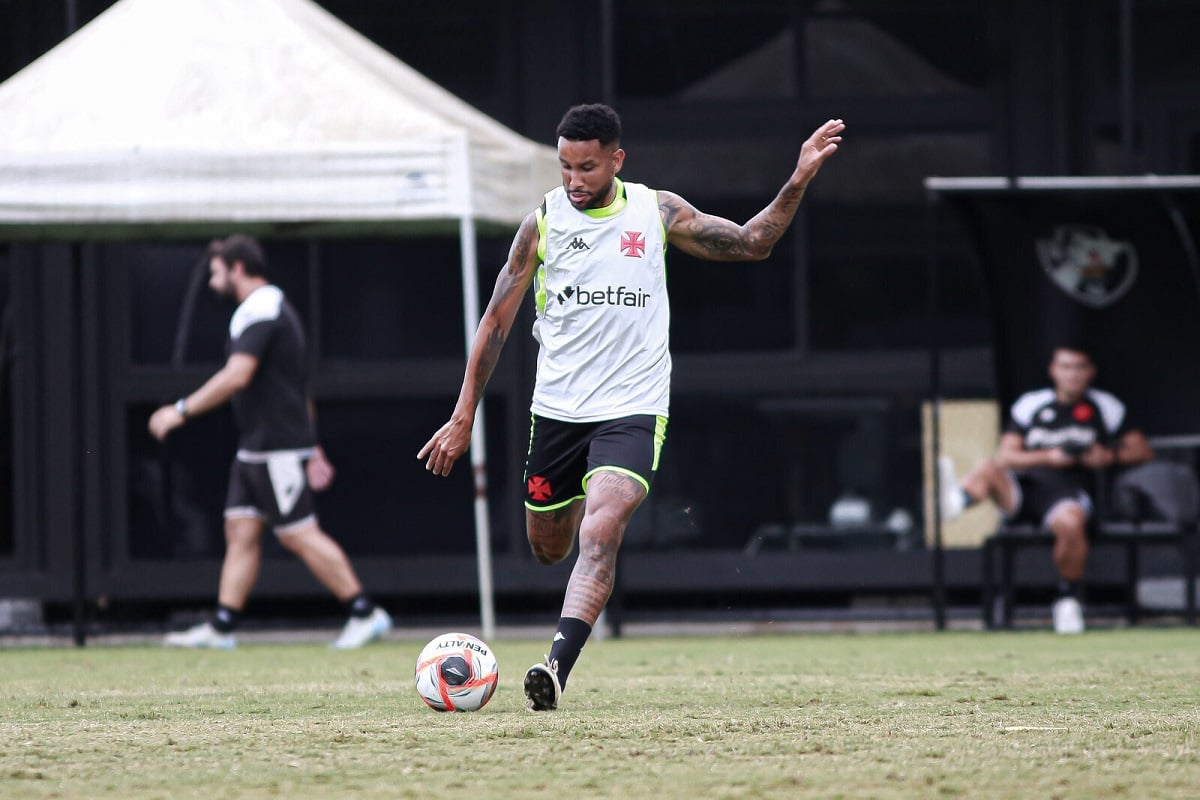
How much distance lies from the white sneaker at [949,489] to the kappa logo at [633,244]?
5.49m

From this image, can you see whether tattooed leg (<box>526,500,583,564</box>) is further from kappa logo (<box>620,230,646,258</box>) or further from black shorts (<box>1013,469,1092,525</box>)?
black shorts (<box>1013,469,1092,525</box>)

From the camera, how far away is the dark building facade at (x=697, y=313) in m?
12.4

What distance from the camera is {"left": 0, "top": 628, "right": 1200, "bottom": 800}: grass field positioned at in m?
4.16

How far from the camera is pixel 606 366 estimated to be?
632cm

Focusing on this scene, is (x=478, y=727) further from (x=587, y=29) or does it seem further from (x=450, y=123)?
(x=587, y=29)

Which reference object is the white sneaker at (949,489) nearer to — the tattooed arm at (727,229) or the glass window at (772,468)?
the glass window at (772,468)

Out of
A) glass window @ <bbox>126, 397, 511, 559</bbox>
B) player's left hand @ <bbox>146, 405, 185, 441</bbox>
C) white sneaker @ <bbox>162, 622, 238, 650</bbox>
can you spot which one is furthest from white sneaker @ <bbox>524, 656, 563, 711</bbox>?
glass window @ <bbox>126, 397, 511, 559</bbox>

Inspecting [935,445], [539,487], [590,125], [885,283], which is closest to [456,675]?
[539,487]

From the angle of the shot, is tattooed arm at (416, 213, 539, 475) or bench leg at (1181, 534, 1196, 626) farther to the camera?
bench leg at (1181, 534, 1196, 626)

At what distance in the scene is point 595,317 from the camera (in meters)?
6.32

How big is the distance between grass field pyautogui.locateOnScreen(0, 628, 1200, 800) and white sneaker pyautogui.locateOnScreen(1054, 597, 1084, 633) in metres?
1.72

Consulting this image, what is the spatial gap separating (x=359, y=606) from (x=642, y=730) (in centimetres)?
518

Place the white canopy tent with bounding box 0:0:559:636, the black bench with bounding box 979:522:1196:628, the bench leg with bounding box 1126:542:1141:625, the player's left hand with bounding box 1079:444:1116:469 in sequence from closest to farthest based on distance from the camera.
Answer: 1. the white canopy tent with bounding box 0:0:559:636
2. the black bench with bounding box 979:522:1196:628
3. the player's left hand with bounding box 1079:444:1116:469
4. the bench leg with bounding box 1126:542:1141:625

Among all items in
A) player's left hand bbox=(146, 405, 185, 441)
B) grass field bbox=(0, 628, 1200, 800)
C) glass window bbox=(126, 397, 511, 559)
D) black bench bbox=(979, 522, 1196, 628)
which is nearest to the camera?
grass field bbox=(0, 628, 1200, 800)
